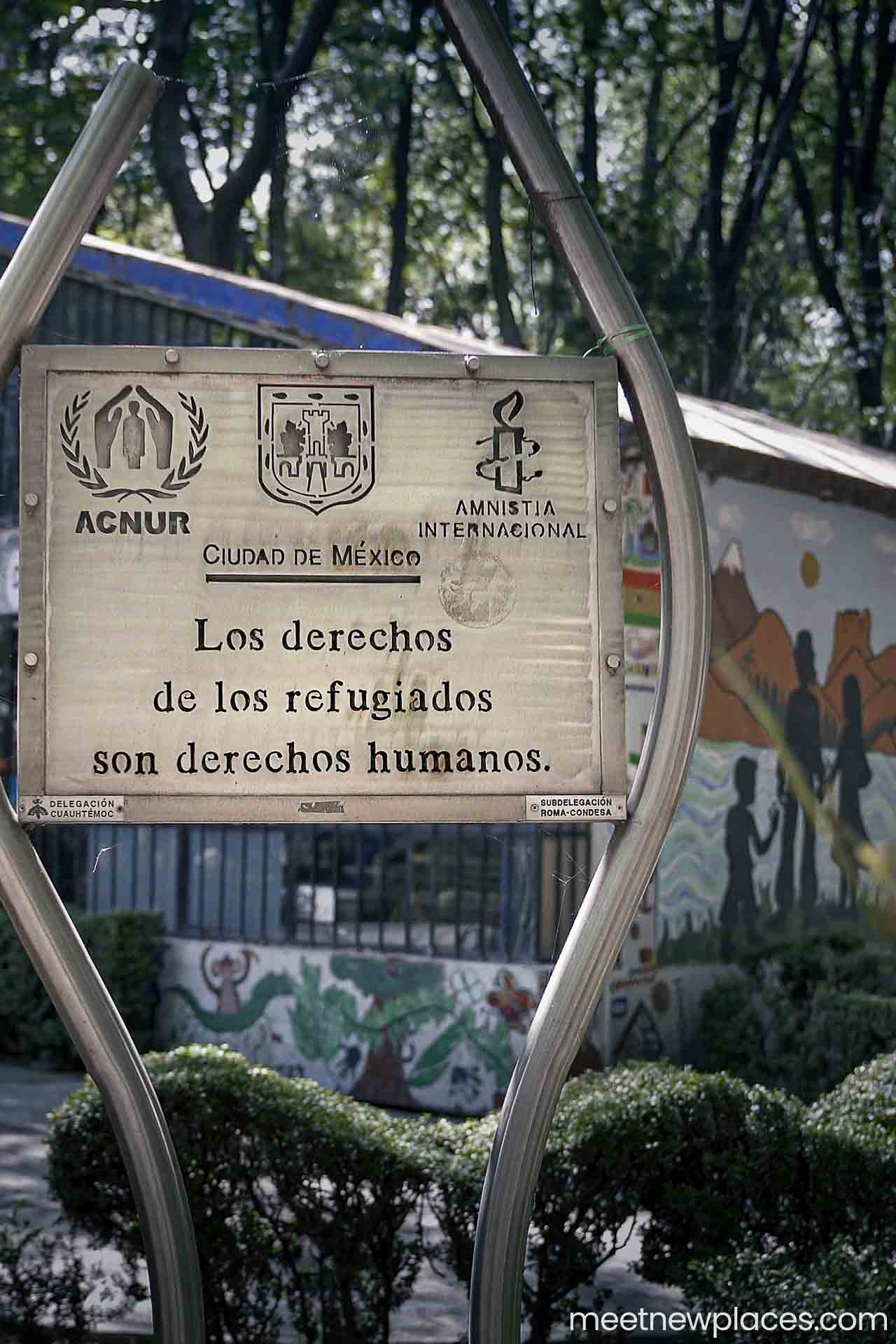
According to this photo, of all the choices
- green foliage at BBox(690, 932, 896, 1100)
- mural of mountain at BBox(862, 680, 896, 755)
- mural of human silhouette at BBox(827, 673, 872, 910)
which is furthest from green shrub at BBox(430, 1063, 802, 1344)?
mural of mountain at BBox(862, 680, 896, 755)

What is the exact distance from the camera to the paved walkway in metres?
5.62

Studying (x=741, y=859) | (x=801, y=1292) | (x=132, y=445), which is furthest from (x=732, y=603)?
(x=132, y=445)

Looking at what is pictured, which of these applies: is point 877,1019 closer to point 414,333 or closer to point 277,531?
point 414,333

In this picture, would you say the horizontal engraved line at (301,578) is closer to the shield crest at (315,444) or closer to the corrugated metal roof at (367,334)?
the shield crest at (315,444)

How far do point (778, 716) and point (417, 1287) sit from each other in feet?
17.8

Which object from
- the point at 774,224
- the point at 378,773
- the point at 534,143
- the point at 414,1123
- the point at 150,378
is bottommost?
the point at 414,1123

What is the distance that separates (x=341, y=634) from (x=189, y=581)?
34cm

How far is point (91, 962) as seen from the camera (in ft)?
10.7

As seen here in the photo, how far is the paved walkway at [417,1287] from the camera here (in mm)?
5625

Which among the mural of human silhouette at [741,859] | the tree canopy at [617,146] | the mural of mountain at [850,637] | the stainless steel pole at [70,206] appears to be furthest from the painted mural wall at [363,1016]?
the tree canopy at [617,146]

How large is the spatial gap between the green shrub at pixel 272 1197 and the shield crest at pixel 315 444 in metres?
2.32

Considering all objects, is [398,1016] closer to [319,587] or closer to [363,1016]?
[363,1016]

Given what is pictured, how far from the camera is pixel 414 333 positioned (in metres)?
9.70

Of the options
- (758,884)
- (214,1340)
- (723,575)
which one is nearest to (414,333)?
(723,575)
